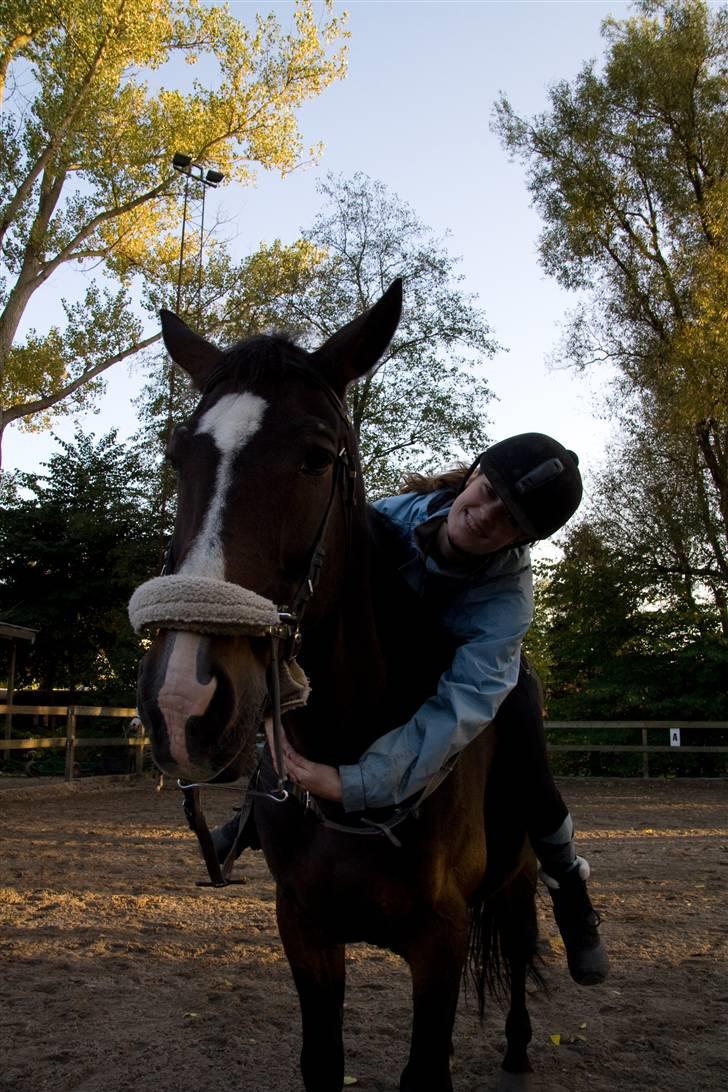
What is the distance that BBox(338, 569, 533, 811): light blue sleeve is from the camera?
2.43 m

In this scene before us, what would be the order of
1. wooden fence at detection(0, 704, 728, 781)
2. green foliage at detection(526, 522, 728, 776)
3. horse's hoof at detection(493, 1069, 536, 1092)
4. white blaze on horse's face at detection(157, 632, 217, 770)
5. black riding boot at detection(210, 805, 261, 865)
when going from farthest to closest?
green foliage at detection(526, 522, 728, 776) → wooden fence at detection(0, 704, 728, 781) → horse's hoof at detection(493, 1069, 536, 1092) → black riding boot at detection(210, 805, 261, 865) → white blaze on horse's face at detection(157, 632, 217, 770)

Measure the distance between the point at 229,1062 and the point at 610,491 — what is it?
2278 centimetres

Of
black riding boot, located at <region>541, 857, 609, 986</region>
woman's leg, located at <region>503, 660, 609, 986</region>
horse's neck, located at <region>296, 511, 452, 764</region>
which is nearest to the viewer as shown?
horse's neck, located at <region>296, 511, 452, 764</region>

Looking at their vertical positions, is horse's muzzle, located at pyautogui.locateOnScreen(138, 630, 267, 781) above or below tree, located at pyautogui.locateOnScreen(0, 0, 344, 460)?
below

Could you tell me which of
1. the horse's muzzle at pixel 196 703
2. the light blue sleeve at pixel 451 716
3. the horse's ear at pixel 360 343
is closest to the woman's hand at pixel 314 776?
the light blue sleeve at pixel 451 716

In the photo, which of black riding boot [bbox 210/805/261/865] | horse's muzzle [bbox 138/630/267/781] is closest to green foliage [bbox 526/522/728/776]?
black riding boot [bbox 210/805/261/865]

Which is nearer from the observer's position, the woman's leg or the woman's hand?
the woman's hand

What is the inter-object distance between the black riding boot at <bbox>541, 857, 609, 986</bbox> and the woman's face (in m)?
1.66

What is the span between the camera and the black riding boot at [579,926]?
3689mm

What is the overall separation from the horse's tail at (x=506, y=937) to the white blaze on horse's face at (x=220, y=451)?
2.78 meters

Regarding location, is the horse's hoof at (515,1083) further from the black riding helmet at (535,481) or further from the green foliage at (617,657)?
the green foliage at (617,657)

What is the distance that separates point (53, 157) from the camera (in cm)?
A: 1708

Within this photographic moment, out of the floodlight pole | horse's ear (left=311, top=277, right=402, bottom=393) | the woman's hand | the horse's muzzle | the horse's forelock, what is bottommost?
the woman's hand

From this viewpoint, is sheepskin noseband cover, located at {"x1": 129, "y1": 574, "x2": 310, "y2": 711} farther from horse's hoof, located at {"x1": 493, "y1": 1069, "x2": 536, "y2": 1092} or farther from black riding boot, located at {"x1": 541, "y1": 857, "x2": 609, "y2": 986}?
horse's hoof, located at {"x1": 493, "y1": 1069, "x2": 536, "y2": 1092}
